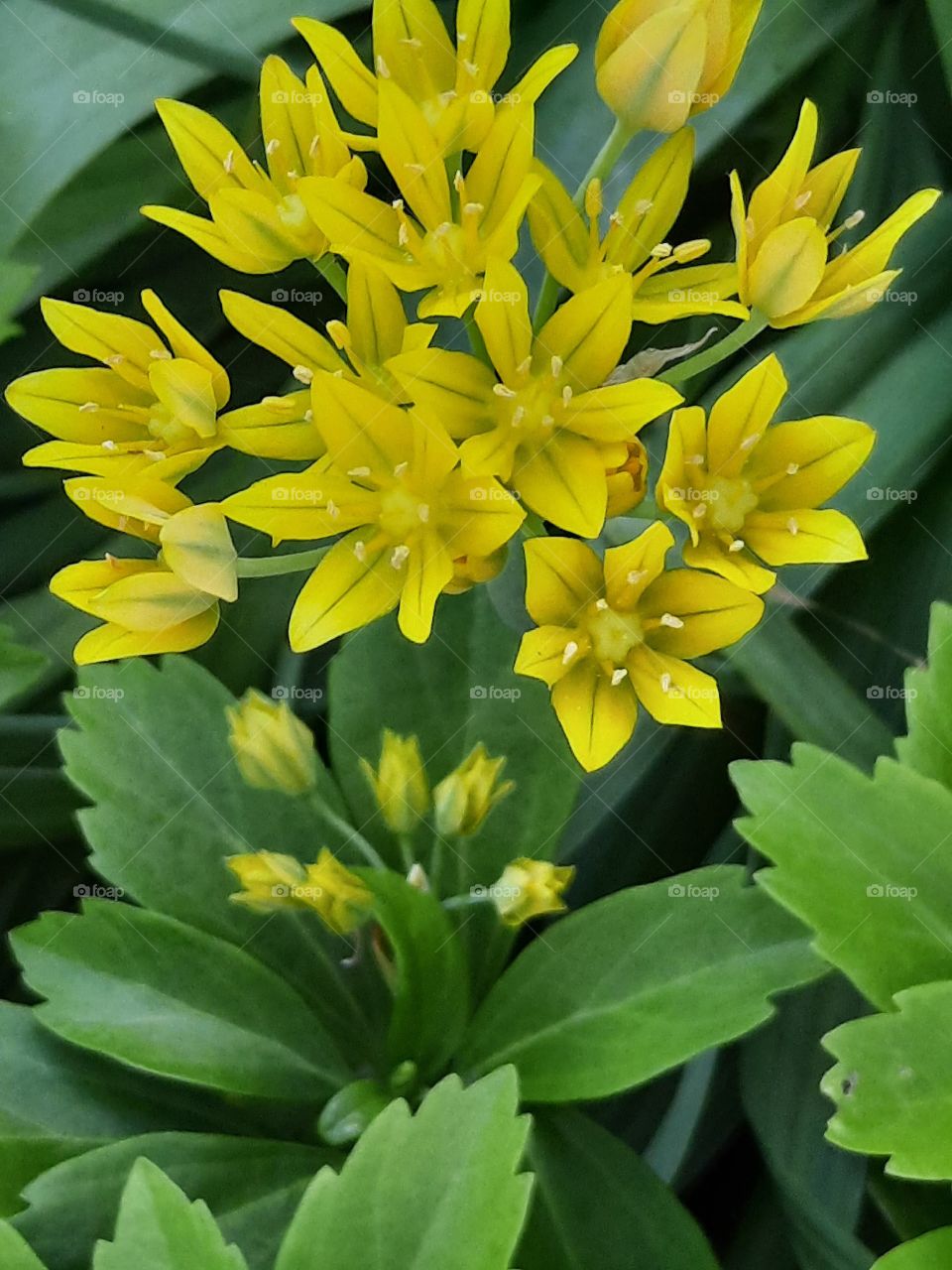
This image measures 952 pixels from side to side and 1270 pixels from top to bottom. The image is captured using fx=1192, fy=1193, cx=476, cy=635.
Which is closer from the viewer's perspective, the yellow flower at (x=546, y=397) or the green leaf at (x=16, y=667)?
the yellow flower at (x=546, y=397)

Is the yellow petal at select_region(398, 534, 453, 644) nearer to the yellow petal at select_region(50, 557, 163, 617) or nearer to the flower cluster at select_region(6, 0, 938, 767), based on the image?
the flower cluster at select_region(6, 0, 938, 767)

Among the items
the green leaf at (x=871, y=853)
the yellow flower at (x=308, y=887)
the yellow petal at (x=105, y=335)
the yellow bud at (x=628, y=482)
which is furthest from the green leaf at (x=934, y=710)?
the yellow petal at (x=105, y=335)

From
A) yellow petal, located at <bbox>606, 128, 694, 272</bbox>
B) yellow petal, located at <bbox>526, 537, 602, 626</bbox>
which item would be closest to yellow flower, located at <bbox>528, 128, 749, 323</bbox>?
yellow petal, located at <bbox>606, 128, 694, 272</bbox>

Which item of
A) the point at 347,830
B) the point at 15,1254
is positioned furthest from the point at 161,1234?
the point at 347,830

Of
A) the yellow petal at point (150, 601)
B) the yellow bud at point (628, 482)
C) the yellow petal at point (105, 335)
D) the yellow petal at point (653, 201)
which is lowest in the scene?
the yellow bud at point (628, 482)

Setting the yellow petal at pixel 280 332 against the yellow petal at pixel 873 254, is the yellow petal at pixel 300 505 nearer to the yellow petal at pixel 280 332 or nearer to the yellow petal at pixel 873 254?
the yellow petal at pixel 280 332

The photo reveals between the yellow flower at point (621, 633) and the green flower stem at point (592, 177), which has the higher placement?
the green flower stem at point (592, 177)

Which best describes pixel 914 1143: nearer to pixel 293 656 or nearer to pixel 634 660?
pixel 634 660
